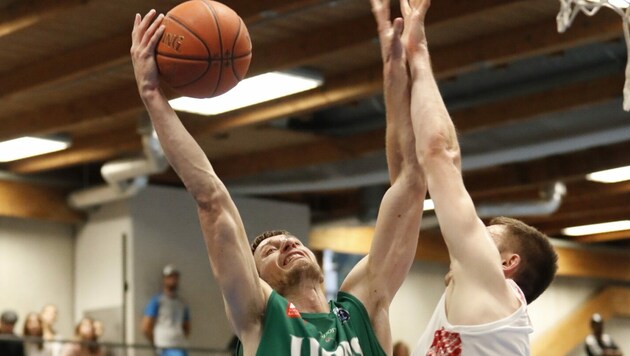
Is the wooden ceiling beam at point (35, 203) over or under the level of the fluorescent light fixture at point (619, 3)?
over

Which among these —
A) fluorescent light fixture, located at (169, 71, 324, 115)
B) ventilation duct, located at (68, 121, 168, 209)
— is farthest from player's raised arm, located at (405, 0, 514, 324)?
ventilation duct, located at (68, 121, 168, 209)

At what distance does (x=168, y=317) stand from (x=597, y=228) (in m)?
9.07

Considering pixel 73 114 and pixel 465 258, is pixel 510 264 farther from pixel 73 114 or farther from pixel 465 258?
pixel 73 114

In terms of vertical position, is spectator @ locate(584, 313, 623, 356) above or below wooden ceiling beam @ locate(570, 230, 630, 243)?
below

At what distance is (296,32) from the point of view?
33.5 ft

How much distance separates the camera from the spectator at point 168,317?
1366 centimetres

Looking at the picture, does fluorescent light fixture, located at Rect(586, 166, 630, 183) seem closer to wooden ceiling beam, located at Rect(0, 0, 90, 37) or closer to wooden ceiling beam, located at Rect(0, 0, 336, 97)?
wooden ceiling beam, located at Rect(0, 0, 336, 97)

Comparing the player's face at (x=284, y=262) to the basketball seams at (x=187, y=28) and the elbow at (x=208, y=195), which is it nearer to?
the elbow at (x=208, y=195)

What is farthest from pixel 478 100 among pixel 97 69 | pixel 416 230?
pixel 416 230

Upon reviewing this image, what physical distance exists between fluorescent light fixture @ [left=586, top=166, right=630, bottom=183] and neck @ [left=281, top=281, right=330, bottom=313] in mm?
11014

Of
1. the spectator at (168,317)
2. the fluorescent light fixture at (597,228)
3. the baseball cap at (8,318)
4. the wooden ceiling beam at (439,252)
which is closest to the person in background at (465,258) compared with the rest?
the baseball cap at (8,318)

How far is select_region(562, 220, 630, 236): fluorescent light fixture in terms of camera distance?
19500mm

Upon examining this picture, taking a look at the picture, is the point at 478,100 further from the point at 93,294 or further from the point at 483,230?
the point at 483,230

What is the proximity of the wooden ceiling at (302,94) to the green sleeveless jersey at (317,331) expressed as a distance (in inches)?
200
